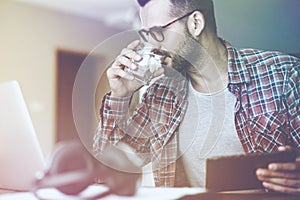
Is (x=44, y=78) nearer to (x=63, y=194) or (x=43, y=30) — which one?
(x=43, y=30)

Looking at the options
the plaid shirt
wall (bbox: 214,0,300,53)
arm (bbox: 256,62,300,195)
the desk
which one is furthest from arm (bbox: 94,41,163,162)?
arm (bbox: 256,62,300,195)

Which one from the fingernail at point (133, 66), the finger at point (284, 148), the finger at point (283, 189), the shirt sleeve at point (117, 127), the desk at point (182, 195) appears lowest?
the desk at point (182, 195)

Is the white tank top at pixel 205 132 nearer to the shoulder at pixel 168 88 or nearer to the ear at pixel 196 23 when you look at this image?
the shoulder at pixel 168 88

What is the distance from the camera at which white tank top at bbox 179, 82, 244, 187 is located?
4.51 ft

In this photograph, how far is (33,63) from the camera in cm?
144

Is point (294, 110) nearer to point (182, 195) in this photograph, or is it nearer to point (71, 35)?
point (182, 195)

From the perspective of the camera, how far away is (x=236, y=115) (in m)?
1.38

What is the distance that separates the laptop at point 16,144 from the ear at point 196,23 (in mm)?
483

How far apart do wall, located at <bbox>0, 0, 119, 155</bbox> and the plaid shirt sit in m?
0.15

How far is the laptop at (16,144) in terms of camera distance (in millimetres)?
1410

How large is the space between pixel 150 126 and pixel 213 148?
6.7 inches

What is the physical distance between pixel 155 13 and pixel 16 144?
0.50 m

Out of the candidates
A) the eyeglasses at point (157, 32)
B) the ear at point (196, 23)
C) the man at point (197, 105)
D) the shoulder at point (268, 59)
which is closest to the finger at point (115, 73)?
the man at point (197, 105)

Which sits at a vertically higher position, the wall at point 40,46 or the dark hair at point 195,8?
the dark hair at point 195,8
